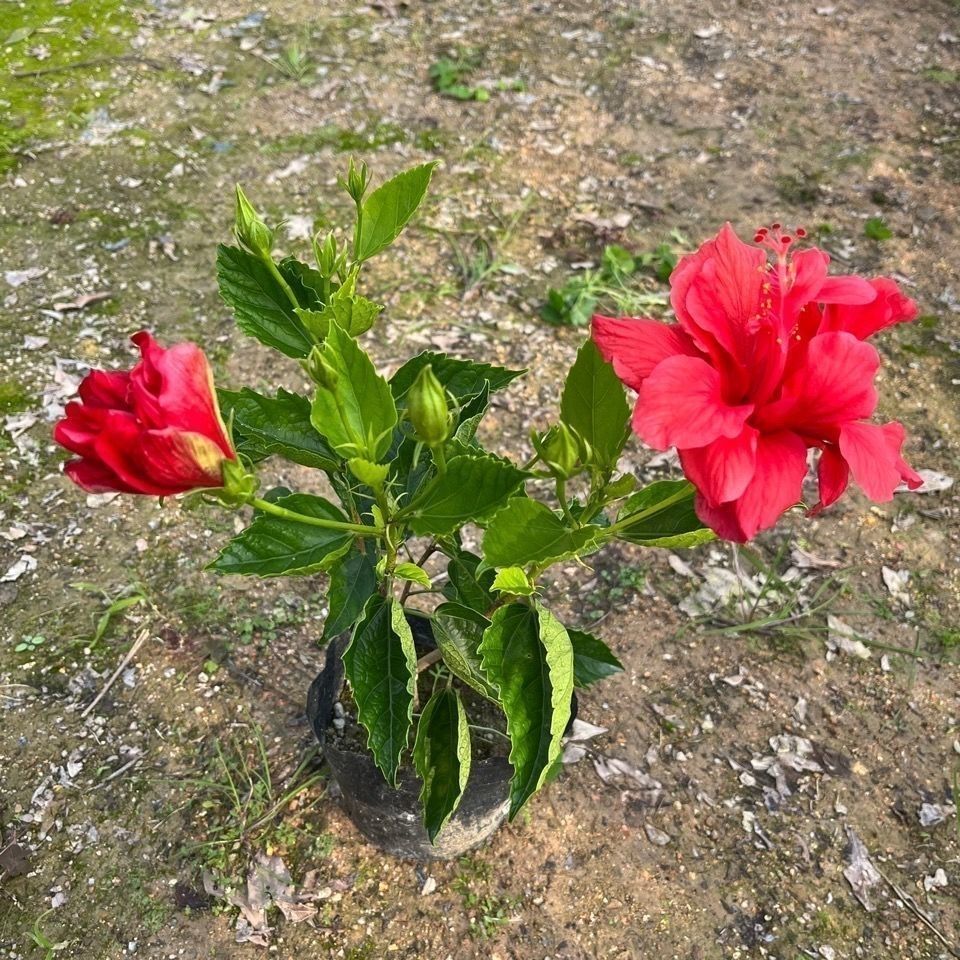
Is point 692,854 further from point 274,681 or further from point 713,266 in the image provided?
point 713,266

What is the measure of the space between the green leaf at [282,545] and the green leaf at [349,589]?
0.20ft

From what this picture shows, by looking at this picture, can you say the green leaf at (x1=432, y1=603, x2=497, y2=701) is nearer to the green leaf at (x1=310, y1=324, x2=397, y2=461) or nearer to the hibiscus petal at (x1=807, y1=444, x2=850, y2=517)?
the green leaf at (x1=310, y1=324, x2=397, y2=461)

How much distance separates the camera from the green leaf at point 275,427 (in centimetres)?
117

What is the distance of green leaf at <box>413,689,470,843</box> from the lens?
1.31m

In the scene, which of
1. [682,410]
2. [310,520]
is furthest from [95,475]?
[682,410]

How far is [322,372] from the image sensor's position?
0.96 metres

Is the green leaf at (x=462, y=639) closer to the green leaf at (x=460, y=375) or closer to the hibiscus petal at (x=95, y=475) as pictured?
the green leaf at (x=460, y=375)

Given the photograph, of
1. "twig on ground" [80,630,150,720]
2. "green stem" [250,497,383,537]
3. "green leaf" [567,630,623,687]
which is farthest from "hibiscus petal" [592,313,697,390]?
"twig on ground" [80,630,150,720]

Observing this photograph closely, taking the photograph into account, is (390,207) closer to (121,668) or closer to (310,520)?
(310,520)

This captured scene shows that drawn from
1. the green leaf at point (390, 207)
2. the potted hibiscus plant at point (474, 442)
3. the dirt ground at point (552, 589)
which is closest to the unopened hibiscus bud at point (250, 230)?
the potted hibiscus plant at point (474, 442)

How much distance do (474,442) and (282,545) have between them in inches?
15.0

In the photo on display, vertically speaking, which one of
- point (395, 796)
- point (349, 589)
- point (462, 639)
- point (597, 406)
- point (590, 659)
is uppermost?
point (597, 406)

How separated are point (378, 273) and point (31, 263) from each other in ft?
3.53

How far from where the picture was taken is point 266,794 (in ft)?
6.05
